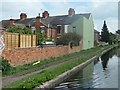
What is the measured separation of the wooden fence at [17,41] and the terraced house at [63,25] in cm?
3407

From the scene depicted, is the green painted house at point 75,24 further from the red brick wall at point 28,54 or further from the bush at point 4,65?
the bush at point 4,65

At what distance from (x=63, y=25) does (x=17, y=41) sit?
47309 millimetres

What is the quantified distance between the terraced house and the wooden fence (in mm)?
34068

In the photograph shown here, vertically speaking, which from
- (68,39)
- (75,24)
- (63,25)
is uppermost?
(75,24)

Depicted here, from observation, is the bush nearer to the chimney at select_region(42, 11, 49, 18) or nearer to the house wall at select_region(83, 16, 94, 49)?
the house wall at select_region(83, 16, 94, 49)

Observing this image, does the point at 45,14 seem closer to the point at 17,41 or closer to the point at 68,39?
the point at 68,39

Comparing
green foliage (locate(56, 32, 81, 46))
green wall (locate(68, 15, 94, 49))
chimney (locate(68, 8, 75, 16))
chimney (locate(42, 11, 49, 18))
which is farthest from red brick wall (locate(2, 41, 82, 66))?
chimney (locate(42, 11, 49, 18))

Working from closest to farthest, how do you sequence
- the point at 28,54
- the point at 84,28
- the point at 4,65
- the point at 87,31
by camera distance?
the point at 4,65 < the point at 28,54 < the point at 84,28 < the point at 87,31

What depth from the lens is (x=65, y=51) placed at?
4747 cm

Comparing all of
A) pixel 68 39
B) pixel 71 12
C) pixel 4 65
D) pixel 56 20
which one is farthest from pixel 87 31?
pixel 4 65

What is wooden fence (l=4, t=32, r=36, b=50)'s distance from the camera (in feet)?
84.5

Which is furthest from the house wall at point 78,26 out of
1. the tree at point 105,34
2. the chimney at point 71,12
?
the tree at point 105,34

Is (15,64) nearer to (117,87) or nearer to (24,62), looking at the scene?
(24,62)

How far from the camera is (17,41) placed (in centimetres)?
2872
